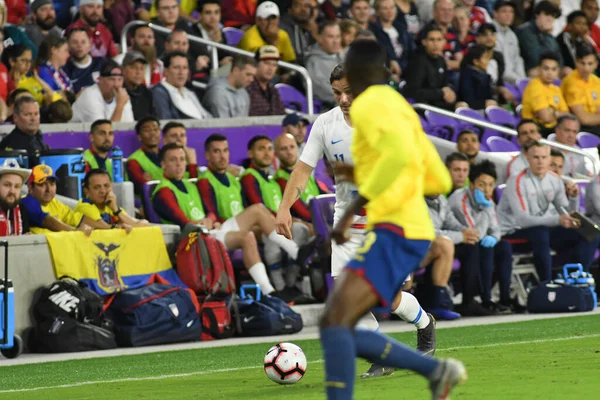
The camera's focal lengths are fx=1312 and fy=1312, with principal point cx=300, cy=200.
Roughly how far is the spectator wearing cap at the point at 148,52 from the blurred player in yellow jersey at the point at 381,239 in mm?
11170

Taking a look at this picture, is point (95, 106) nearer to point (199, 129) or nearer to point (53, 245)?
point (199, 129)

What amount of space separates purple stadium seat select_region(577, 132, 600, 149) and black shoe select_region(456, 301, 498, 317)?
5.16 metres

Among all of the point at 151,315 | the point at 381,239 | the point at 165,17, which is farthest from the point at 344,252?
the point at 165,17

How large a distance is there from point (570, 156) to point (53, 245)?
8.61 m

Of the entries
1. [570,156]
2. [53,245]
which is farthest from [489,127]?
[53,245]

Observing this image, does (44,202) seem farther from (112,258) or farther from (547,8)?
(547,8)

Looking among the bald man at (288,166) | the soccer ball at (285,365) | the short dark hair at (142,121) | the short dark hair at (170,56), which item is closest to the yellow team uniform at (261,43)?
the short dark hair at (170,56)

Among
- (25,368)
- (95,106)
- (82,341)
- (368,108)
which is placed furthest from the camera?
(95,106)

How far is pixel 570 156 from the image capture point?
1891 cm

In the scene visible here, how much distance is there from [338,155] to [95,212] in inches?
207

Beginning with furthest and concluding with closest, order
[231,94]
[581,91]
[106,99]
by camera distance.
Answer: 1. [581,91]
2. [231,94]
3. [106,99]

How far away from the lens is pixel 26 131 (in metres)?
14.6

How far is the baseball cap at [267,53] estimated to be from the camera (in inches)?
696

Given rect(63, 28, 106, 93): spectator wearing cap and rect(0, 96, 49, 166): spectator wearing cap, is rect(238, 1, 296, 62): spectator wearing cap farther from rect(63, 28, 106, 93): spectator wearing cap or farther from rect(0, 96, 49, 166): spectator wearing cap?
rect(0, 96, 49, 166): spectator wearing cap
